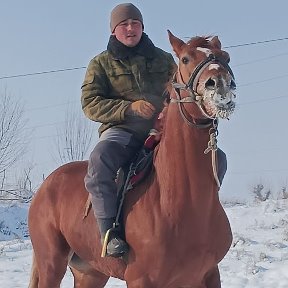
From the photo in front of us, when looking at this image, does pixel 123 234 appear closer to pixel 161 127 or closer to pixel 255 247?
pixel 161 127

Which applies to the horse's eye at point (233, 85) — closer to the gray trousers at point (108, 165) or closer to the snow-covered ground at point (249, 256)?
the gray trousers at point (108, 165)

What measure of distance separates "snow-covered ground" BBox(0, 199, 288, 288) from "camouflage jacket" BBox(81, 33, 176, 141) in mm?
3538

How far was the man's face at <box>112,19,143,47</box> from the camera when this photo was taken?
4910mm

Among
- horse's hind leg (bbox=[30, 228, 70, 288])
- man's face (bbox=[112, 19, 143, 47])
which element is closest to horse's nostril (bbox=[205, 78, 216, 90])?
man's face (bbox=[112, 19, 143, 47])

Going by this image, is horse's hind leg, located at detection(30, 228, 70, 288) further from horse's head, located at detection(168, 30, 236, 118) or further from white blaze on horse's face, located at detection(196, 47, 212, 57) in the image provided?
white blaze on horse's face, located at detection(196, 47, 212, 57)

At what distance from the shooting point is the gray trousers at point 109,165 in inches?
176

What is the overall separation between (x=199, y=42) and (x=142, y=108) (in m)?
0.73

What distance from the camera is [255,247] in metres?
10.3

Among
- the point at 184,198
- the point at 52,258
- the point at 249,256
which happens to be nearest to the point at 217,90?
the point at 184,198

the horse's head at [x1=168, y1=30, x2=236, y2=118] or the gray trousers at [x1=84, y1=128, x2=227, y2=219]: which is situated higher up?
the horse's head at [x1=168, y1=30, x2=236, y2=118]

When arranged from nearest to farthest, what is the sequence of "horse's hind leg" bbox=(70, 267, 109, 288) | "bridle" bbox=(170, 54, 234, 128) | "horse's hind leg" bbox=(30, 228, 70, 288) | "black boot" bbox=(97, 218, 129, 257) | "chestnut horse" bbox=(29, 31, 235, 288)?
1. "bridle" bbox=(170, 54, 234, 128)
2. "chestnut horse" bbox=(29, 31, 235, 288)
3. "black boot" bbox=(97, 218, 129, 257)
4. "horse's hind leg" bbox=(30, 228, 70, 288)
5. "horse's hind leg" bbox=(70, 267, 109, 288)

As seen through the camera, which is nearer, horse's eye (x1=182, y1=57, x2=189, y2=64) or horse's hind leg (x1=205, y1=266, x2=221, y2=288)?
horse's eye (x1=182, y1=57, x2=189, y2=64)

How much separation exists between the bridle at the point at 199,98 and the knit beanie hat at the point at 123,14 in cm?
97

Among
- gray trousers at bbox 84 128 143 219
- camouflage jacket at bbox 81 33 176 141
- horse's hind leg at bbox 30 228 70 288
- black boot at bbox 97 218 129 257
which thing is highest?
camouflage jacket at bbox 81 33 176 141
